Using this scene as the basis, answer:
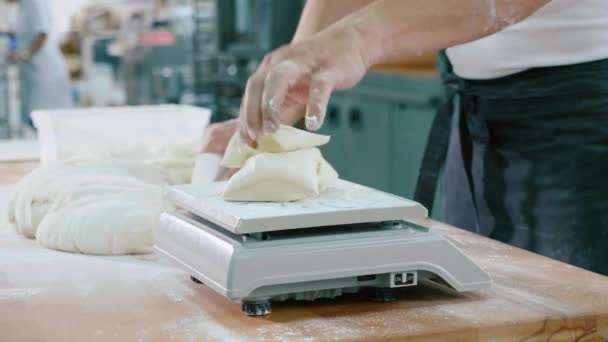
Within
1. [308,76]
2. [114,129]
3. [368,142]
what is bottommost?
[368,142]

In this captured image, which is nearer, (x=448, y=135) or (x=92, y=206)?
(x=92, y=206)

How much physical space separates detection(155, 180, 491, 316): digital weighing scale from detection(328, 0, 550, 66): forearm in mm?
202

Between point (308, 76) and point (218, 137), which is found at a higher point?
point (308, 76)

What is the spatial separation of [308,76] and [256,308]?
0.95 feet

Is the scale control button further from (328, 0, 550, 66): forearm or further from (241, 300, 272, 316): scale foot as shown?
(328, 0, 550, 66): forearm

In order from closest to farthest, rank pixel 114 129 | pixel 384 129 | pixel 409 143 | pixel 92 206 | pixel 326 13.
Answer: pixel 92 206, pixel 326 13, pixel 114 129, pixel 409 143, pixel 384 129

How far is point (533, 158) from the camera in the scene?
1.59m

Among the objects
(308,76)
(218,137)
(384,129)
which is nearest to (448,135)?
(218,137)

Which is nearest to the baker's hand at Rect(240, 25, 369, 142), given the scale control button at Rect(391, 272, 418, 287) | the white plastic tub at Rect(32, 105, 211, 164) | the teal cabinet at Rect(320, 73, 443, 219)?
the scale control button at Rect(391, 272, 418, 287)

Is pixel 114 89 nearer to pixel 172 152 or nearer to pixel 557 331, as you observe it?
pixel 172 152

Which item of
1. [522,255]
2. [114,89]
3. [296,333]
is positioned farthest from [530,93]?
[114,89]

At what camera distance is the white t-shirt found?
1509 mm

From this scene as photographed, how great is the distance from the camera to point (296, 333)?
0.93 meters

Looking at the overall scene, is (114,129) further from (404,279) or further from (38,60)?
(38,60)
